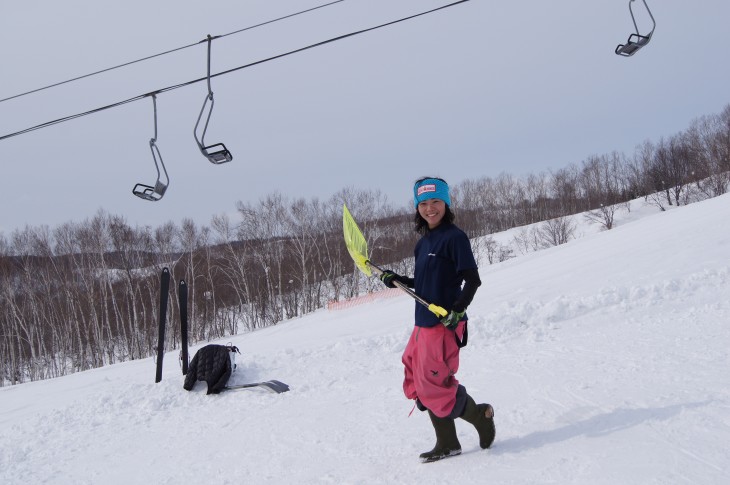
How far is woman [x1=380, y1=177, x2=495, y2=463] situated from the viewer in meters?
2.93

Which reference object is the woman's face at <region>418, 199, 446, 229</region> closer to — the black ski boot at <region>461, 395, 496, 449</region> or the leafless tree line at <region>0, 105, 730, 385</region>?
the black ski boot at <region>461, 395, 496, 449</region>

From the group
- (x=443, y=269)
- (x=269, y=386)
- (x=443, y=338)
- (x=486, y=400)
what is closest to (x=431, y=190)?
(x=443, y=269)

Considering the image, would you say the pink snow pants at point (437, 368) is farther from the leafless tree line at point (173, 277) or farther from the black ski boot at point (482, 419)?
the leafless tree line at point (173, 277)

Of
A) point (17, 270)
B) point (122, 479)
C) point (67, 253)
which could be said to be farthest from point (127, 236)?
point (122, 479)

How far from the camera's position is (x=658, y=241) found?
11.0 meters

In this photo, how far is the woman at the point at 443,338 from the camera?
293 cm

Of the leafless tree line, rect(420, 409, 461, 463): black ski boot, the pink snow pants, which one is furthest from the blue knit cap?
the leafless tree line

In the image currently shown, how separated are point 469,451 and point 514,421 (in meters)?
0.56

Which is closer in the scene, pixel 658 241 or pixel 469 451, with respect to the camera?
pixel 469 451

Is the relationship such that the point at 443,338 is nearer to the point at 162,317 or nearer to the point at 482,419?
the point at 482,419

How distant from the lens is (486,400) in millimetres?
3998

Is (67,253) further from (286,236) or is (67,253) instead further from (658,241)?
(658,241)

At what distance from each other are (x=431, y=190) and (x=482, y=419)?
1.48m

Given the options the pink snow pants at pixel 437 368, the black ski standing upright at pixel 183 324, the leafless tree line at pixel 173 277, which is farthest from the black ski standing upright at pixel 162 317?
the leafless tree line at pixel 173 277
